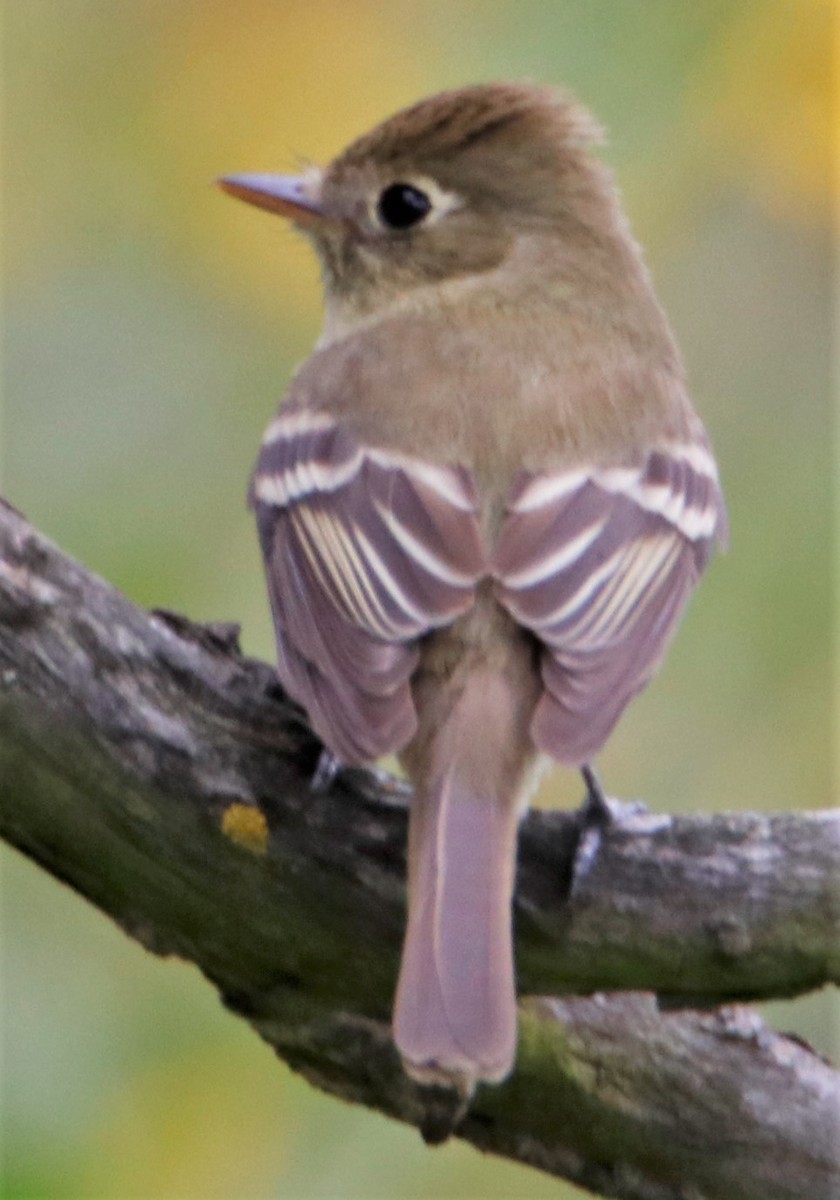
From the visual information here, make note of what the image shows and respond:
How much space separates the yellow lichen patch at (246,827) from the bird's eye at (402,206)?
1681 mm

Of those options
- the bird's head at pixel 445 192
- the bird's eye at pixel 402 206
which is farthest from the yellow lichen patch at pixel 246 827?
the bird's eye at pixel 402 206

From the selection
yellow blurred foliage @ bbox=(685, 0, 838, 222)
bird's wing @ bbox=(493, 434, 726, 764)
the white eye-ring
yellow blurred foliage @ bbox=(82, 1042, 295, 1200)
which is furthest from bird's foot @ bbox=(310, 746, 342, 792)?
yellow blurred foliage @ bbox=(685, 0, 838, 222)

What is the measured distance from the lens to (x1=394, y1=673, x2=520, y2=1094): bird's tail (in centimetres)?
365

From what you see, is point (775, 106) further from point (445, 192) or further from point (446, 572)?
point (446, 572)

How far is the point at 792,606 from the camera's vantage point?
17.6 feet

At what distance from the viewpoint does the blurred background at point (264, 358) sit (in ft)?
16.8

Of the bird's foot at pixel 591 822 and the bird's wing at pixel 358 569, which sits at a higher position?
the bird's wing at pixel 358 569

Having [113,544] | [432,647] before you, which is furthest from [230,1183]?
[432,647]

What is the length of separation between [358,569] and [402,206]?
4.47 ft

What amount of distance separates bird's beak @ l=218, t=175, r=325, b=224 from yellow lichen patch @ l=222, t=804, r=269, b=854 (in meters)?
1.72

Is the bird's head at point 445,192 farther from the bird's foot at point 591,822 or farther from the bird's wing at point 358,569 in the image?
the bird's foot at point 591,822

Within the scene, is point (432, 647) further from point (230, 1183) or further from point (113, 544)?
point (230, 1183)

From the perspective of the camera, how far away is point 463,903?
3766 mm

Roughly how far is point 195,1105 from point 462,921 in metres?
1.63
